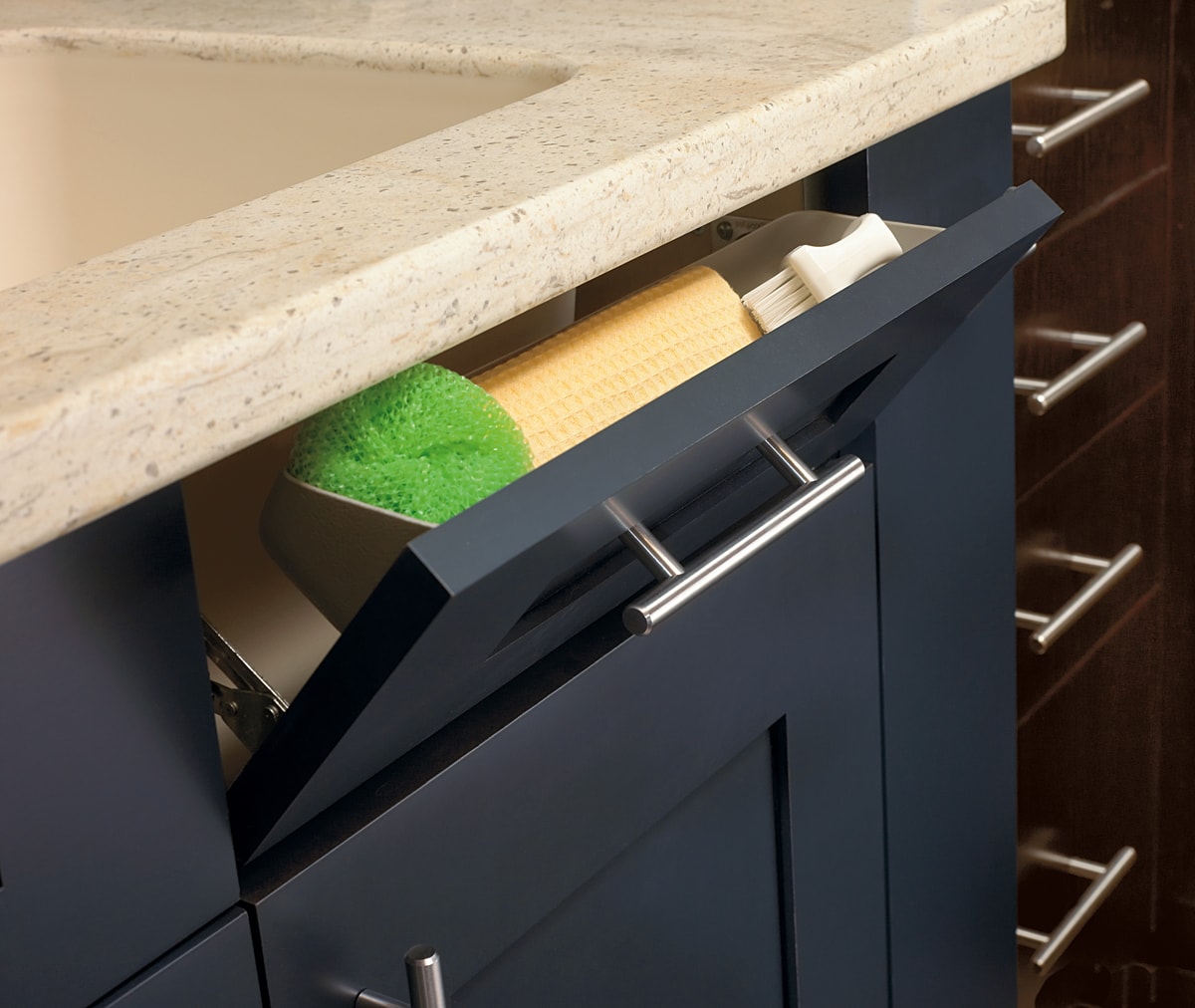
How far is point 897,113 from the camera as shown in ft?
2.06

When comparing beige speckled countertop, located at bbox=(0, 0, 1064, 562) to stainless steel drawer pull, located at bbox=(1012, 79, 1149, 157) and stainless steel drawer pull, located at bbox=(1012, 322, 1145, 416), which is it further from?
stainless steel drawer pull, located at bbox=(1012, 322, 1145, 416)

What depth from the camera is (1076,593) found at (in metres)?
1.31

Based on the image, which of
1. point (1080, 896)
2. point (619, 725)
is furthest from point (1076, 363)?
point (619, 725)

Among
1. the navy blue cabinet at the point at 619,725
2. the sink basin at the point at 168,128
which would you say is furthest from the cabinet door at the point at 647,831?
the sink basin at the point at 168,128

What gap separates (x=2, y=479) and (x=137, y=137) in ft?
1.76

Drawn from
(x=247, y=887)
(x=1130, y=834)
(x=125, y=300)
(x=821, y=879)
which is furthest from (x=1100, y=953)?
(x=125, y=300)

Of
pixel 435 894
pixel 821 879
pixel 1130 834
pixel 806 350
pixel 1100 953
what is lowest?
pixel 1100 953

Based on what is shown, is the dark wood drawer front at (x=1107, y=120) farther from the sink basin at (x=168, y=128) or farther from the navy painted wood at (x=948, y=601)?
the sink basin at (x=168, y=128)

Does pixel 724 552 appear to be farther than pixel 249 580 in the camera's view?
No

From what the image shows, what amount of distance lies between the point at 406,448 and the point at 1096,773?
3.79 feet

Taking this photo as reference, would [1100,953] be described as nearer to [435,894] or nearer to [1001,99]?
[1001,99]

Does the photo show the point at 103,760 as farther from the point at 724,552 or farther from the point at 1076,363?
the point at 1076,363

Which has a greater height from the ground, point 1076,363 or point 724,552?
point 724,552

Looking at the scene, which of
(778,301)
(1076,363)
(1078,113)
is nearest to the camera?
(778,301)
